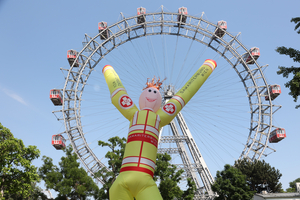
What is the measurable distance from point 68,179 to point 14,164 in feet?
14.0

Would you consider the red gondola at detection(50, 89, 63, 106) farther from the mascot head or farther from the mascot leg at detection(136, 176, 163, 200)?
the mascot leg at detection(136, 176, 163, 200)

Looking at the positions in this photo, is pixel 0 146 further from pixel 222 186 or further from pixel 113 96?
pixel 222 186

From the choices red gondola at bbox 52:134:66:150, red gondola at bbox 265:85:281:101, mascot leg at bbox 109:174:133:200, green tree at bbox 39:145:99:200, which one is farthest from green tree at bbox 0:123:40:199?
red gondola at bbox 265:85:281:101

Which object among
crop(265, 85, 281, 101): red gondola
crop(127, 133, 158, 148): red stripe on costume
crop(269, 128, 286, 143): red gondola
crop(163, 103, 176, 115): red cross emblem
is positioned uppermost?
crop(265, 85, 281, 101): red gondola

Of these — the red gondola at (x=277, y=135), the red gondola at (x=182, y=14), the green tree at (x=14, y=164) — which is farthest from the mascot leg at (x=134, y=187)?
the red gondola at (x=277, y=135)

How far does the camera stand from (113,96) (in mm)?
9836

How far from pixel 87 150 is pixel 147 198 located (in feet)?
70.6

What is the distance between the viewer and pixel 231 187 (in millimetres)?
19891

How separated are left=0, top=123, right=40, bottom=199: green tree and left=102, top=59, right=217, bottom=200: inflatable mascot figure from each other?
10.6 metres

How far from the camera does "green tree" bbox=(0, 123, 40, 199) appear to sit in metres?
16.6

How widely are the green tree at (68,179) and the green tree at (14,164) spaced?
0.97 metres

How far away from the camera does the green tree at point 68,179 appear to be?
16031 mm

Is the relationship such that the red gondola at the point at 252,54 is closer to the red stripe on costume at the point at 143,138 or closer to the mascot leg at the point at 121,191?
the red stripe on costume at the point at 143,138

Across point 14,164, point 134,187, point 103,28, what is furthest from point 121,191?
point 103,28
